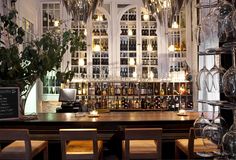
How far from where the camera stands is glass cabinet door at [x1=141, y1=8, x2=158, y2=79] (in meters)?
9.73

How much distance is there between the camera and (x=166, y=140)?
4.52m

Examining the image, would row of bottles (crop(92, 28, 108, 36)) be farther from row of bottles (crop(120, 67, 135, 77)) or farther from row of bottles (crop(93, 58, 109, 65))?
row of bottles (crop(120, 67, 135, 77))

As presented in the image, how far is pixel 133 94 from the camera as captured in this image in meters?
9.55

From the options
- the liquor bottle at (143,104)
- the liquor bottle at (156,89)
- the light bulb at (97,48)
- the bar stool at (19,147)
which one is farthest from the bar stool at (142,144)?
the light bulb at (97,48)

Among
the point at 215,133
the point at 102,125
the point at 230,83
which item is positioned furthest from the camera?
the point at 102,125

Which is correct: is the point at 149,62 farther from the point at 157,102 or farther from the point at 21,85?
the point at 21,85

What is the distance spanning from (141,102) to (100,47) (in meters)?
1.85

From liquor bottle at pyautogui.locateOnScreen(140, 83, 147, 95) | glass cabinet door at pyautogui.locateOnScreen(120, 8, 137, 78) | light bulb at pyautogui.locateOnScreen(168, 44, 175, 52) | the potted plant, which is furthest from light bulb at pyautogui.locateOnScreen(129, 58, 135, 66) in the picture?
the potted plant

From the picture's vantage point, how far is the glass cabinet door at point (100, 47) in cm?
966

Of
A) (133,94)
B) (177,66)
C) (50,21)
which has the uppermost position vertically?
(50,21)

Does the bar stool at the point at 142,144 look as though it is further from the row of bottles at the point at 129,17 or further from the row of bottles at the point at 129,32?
the row of bottles at the point at 129,17

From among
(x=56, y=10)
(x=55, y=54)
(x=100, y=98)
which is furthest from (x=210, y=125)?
(x=56, y=10)

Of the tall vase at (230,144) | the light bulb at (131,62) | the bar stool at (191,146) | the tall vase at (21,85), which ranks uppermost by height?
the light bulb at (131,62)

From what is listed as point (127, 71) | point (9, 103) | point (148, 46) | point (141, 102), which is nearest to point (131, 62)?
point (127, 71)
